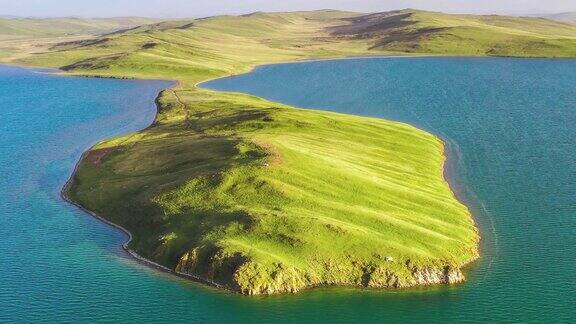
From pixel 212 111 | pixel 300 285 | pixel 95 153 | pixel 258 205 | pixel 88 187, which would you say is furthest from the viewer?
pixel 212 111

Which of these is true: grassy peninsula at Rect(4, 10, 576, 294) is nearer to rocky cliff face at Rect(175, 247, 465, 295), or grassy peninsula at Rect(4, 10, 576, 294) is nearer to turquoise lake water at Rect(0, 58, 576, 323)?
rocky cliff face at Rect(175, 247, 465, 295)

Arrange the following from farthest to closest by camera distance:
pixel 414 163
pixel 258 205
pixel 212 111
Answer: pixel 212 111, pixel 414 163, pixel 258 205

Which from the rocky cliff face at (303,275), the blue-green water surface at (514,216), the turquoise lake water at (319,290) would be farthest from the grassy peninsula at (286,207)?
the blue-green water surface at (514,216)

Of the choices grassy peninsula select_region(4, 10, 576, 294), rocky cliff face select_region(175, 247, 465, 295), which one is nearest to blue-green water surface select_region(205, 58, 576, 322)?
rocky cliff face select_region(175, 247, 465, 295)

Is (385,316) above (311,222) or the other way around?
the other way around

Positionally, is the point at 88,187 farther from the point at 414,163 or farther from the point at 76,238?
the point at 414,163

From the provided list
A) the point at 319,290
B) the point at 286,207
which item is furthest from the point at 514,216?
the point at 319,290

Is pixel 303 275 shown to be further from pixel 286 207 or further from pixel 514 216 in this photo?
pixel 514 216

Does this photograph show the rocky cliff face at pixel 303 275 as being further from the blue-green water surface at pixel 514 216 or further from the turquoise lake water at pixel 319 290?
the blue-green water surface at pixel 514 216

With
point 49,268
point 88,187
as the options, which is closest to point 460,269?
point 49,268
